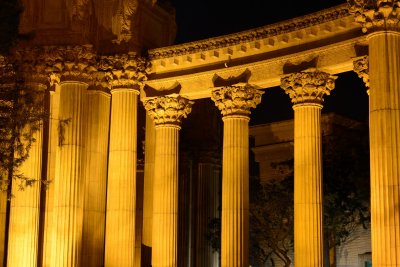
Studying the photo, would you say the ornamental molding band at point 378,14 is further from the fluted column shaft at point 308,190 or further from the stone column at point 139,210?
the stone column at point 139,210

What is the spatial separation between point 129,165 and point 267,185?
36.3 metres

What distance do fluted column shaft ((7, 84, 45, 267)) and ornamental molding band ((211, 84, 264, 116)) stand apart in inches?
641

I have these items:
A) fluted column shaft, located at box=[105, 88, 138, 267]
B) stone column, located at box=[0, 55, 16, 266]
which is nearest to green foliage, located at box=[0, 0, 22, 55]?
stone column, located at box=[0, 55, 16, 266]

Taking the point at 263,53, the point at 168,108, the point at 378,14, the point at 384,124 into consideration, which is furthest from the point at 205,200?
the point at 378,14

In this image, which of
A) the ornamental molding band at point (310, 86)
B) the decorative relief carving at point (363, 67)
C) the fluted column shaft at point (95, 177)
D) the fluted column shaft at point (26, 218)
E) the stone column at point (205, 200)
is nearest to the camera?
Result: the decorative relief carving at point (363, 67)

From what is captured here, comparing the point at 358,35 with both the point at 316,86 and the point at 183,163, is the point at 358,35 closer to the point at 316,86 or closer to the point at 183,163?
the point at 316,86

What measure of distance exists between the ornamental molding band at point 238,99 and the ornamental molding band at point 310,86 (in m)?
4.97

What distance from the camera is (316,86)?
66.8 meters

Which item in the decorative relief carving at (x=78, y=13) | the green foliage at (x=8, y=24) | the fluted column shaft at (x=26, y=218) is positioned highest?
the decorative relief carving at (x=78, y=13)

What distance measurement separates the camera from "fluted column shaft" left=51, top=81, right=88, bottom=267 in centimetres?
6750

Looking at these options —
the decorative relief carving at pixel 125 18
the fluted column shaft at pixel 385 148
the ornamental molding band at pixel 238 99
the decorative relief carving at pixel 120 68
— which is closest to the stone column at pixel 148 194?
the decorative relief carving at pixel 120 68

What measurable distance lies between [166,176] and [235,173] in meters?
7.26

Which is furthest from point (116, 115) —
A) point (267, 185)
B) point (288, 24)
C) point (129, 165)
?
point (267, 185)

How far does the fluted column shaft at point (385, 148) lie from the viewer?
54.0 metres
